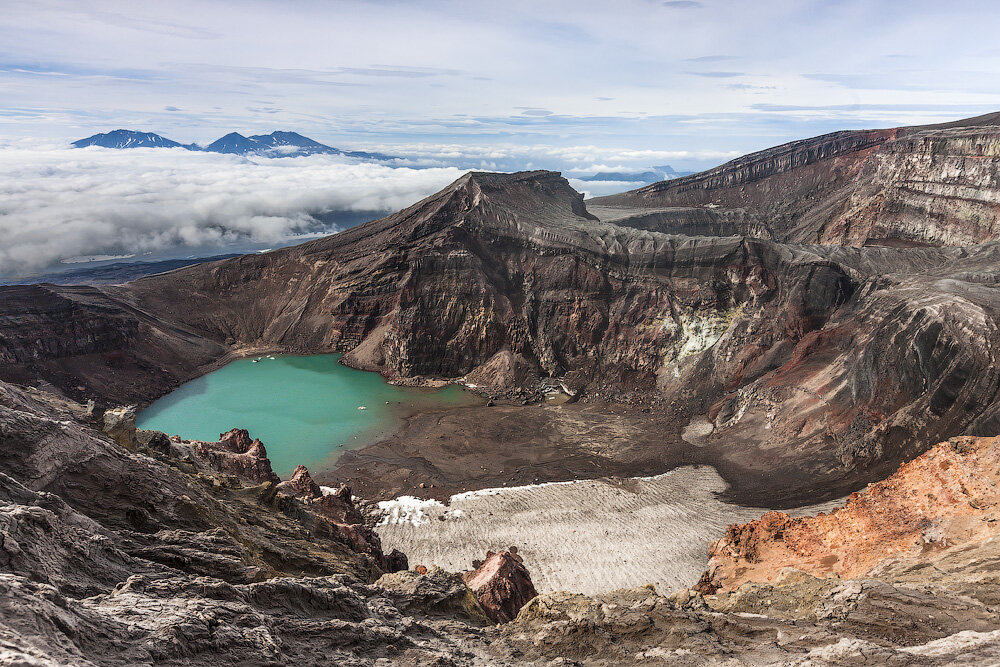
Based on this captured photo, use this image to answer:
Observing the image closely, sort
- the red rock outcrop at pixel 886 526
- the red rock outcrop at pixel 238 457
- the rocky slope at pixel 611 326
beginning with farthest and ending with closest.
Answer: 1. the rocky slope at pixel 611 326
2. the red rock outcrop at pixel 238 457
3. the red rock outcrop at pixel 886 526

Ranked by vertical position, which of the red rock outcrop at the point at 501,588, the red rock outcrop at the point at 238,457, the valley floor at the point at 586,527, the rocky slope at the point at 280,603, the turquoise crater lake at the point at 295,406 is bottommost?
the turquoise crater lake at the point at 295,406

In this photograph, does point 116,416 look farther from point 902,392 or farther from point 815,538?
point 902,392

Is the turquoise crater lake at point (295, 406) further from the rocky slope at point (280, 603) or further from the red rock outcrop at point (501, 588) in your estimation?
the rocky slope at point (280, 603)

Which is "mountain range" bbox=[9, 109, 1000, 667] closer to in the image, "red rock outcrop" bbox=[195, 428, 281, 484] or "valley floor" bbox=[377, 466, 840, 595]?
"red rock outcrop" bbox=[195, 428, 281, 484]

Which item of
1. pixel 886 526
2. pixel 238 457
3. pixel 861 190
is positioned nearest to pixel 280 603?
pixel 238 457

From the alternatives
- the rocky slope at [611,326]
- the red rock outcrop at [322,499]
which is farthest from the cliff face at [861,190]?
the red rock outcrop at [322,499]

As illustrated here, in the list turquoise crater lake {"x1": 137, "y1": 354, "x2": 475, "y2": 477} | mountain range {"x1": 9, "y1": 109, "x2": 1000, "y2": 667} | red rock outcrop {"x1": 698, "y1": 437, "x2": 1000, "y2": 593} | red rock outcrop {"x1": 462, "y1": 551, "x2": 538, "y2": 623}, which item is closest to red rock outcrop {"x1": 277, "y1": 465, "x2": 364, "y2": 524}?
mountain range {"x1": 9, "y1": 109, "x2": 1000, "y2": 667}

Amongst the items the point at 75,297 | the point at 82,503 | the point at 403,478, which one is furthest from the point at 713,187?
the point at 82,503
